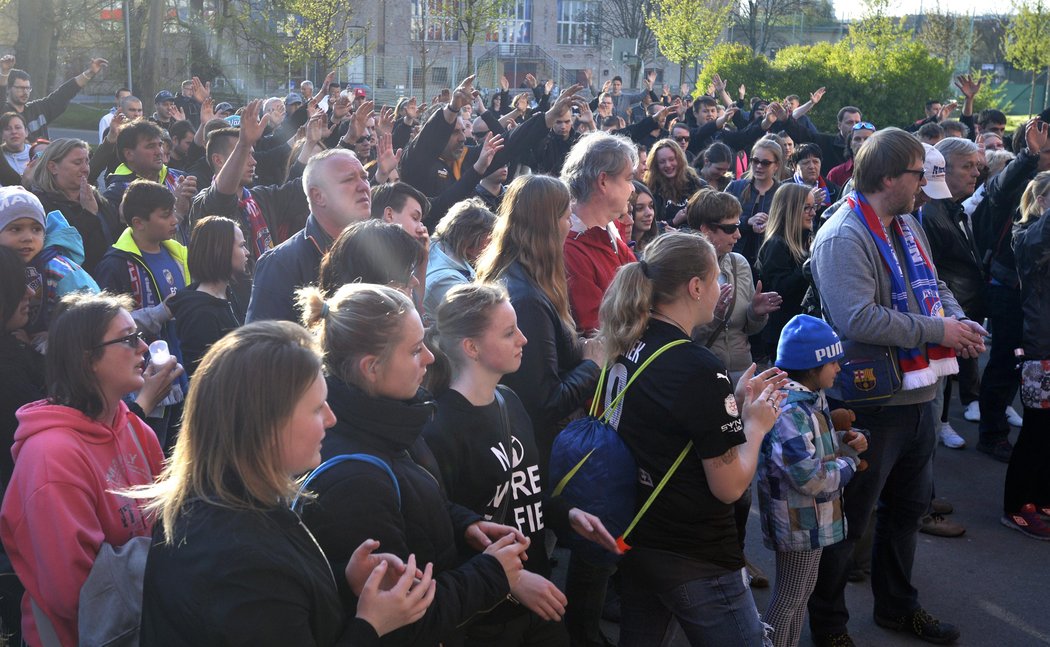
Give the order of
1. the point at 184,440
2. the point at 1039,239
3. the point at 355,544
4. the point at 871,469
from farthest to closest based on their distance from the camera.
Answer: the point at 1039,239 → the point at 871,469 → the point at 355,544 → the point at 184,440

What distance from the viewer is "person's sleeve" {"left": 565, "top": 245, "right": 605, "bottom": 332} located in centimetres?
437

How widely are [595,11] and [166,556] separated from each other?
64.4m

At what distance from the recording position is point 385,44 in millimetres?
59031

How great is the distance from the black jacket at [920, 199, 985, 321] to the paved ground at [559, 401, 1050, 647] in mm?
1378

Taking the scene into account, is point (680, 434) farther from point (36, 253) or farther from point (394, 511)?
point (36, 253)

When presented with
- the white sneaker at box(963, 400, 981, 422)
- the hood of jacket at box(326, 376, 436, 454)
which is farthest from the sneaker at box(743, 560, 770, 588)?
the white sneaker at box(963, 400, 981, 422)

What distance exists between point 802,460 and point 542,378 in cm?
108

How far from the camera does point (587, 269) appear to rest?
4.40 m

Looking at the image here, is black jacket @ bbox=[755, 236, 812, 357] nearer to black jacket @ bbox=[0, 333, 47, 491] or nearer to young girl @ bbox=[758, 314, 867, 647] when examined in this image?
young girl @ bbox=[758, 314, 867, 647]

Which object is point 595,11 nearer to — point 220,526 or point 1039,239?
point 1039,239

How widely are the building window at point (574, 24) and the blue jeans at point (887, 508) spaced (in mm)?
62572

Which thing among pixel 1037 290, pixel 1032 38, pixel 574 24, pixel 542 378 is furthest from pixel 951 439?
pixel 574 24

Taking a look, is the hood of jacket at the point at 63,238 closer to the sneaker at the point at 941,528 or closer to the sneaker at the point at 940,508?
the sneaker at the point at 941,528

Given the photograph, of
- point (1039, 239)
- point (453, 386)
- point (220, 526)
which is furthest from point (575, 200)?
point (1039, 239)
